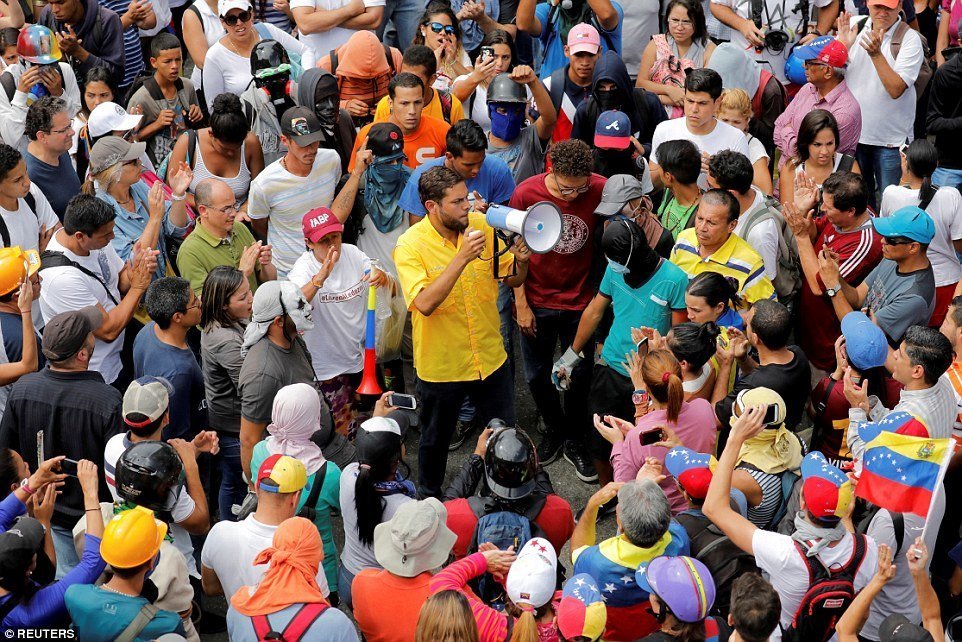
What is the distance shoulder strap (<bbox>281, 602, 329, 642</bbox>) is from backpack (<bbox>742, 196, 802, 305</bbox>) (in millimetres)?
3714

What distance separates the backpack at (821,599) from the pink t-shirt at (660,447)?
1.04 m

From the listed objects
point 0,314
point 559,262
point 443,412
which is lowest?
point 443,412

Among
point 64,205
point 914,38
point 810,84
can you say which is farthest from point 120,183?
point 914,38

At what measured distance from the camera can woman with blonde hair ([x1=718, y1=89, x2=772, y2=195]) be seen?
7.20 meters

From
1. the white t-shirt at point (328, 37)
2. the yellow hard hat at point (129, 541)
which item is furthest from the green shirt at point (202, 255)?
the white t-shirt at point (328, 37)

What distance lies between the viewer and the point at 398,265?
5.85m

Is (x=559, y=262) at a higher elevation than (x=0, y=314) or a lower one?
lower

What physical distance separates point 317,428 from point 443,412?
1.29 meters

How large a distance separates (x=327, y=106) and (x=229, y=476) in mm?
2772

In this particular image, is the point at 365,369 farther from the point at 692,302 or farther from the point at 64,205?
the point at 64,205

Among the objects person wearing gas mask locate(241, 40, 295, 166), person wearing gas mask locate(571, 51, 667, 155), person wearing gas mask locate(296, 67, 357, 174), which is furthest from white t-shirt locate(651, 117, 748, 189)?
person wearing gas mask locate(241, 40, 295, 166)

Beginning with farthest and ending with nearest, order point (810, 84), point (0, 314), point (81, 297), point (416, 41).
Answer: point (416, 41), point (810, 84), point (81, 297), point (0, 314)

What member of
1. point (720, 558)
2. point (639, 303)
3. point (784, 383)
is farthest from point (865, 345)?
point (720, 558)

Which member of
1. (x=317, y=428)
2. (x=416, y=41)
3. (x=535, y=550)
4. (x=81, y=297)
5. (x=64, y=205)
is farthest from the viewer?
(x=416, y=41)
